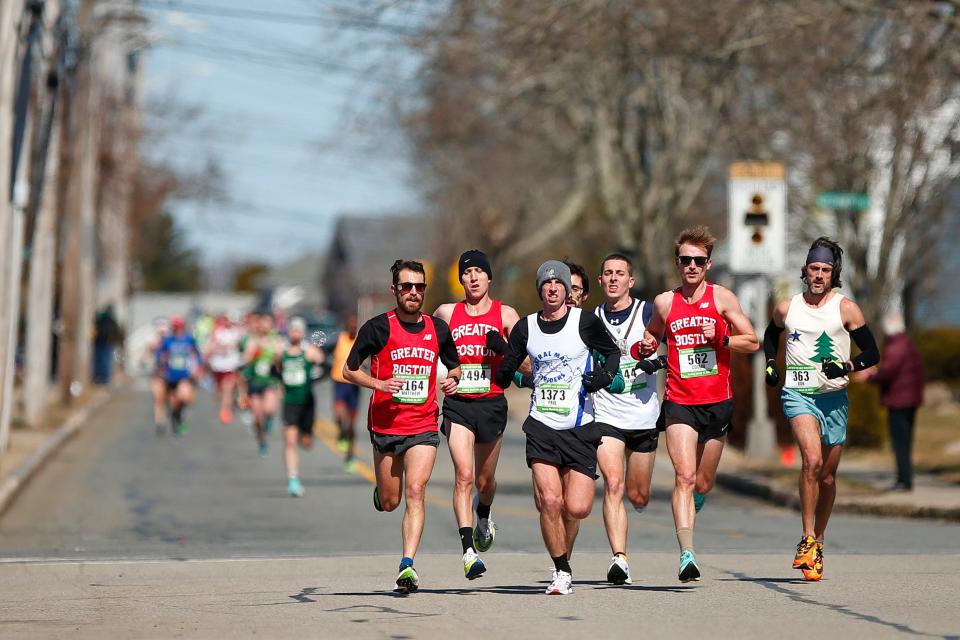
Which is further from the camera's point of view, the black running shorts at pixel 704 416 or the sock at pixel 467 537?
the black running shorts at pixel 704 416

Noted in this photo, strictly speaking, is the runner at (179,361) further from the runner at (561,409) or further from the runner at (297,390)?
the runner at (561,409)

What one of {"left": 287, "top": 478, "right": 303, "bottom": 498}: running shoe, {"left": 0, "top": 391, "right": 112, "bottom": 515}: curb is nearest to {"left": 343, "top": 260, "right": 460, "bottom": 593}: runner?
{"left": 0, "top": 391, "right": 112, "bottom": 515}: curb

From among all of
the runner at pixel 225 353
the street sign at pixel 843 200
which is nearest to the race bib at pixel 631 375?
the street sign at pixel 843 200

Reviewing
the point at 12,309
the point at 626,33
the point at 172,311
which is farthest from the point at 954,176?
the point at 172,311

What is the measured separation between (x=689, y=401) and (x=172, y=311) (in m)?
116

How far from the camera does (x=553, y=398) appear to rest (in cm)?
1074

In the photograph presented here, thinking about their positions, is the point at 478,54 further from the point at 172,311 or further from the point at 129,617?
the point at 172,311

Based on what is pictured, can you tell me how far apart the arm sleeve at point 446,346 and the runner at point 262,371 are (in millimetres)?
12532

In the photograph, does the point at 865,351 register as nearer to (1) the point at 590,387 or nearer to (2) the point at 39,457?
(1) the point at 590,387

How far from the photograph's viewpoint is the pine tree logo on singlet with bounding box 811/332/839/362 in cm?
1168

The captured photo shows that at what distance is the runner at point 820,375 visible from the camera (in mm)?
11609

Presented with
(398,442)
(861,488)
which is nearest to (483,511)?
(398,442)

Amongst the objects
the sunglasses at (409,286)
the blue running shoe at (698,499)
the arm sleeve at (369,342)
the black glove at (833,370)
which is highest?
the sunglasses at (409,286)

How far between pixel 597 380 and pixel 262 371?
14.2 meters
